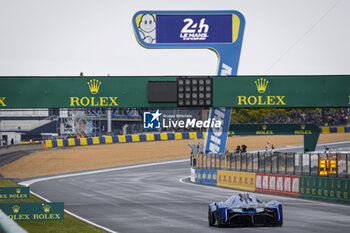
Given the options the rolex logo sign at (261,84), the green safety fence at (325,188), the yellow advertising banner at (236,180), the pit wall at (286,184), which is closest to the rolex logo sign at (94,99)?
the rolex logo sign at (261,84)

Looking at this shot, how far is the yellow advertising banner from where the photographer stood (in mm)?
34844

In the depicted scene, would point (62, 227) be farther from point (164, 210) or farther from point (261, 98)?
point (261, 98)

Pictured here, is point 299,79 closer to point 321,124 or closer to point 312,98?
point 312,98

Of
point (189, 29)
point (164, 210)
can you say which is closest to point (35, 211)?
point (164, 210)

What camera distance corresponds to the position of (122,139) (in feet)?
279

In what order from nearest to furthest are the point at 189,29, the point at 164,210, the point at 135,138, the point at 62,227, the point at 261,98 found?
the point at 62,227
the point at 164,210
the point at 261,98
the point at 189,29
the point at 135,138

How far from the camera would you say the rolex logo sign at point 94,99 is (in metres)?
25.4

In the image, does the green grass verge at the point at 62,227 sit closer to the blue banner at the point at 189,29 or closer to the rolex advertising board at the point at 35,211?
the rolex advertising board at the point at 35,211

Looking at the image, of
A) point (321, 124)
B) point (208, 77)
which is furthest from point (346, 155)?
point (321, 124)

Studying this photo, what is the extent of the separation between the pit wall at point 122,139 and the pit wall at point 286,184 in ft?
135

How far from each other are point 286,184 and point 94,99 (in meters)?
11.5

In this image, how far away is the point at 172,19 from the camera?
32312 mm

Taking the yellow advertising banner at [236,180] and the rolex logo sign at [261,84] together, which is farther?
the yellow advertising banner at [236,180]

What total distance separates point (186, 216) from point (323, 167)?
29.7 feet
